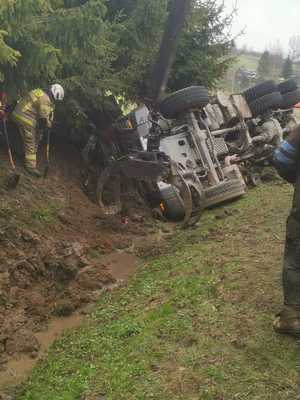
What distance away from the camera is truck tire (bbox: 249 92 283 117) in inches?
508

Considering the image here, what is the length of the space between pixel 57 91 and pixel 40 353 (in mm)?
5132

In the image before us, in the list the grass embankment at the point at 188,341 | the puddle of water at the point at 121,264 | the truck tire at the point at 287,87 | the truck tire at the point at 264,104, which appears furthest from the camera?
the truck tire at the point at 287,87

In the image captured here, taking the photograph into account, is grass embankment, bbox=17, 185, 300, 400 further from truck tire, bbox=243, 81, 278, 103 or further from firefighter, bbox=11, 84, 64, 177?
truck tire, bbox=243, 81, 278, 103

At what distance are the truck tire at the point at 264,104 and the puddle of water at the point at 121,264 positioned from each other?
5.91 meters

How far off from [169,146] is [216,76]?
484cm

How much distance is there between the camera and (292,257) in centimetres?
450

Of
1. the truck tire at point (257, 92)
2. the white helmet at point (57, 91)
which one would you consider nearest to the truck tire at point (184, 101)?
the white helmet at point (57, 91)

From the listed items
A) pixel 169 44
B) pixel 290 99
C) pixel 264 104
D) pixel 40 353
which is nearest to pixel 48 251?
pixel 40 353

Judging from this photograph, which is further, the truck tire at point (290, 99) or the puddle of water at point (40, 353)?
the truck tire at point (290, 99)

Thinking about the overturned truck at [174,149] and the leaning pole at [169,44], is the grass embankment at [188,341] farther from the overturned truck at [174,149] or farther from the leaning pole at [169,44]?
the leaning pole at [169,44]

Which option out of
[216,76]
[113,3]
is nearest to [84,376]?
[113,3]

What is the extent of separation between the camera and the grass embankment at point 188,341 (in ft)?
13.3

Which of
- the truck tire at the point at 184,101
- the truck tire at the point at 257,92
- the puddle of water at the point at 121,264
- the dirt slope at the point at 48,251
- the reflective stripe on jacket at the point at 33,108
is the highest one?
the reflective stripe on jacket at the point at 33,108

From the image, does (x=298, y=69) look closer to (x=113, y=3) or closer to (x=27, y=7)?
(x=113, y=3)
